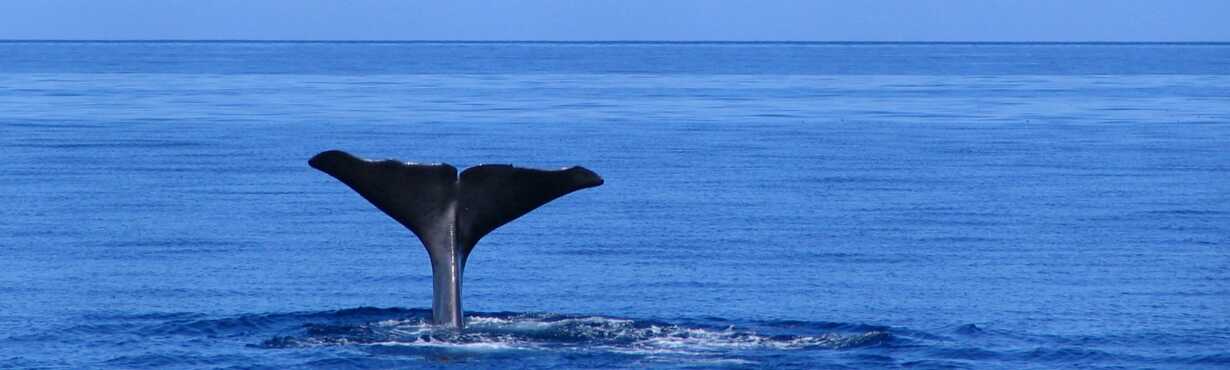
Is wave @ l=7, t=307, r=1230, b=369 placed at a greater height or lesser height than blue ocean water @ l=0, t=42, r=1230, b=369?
lesser

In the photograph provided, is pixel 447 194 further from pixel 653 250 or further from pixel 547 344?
pixel 653 250

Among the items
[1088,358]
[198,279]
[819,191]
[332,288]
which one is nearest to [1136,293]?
[1088,358]

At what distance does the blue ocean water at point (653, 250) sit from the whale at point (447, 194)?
2.02ft

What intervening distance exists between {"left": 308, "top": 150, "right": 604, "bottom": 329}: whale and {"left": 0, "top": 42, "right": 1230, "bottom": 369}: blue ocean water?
24.2 inches

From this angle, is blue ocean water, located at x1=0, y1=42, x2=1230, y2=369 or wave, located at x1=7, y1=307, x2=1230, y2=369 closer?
wave, located at x1=7, y1=307, x2=1230, y2=369

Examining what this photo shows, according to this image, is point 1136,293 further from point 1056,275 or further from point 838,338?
point 838,338

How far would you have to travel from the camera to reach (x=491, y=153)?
31328mm

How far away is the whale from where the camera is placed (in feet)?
36.2

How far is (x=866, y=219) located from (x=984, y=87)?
49.8 m

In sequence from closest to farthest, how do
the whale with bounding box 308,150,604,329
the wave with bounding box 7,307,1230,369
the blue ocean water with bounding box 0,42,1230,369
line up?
the whale with bounding box 308,150,604,329 < the wave with bounding box 7,307,1230,369 < the blue ocean water with bounding box 0,42,1230,369

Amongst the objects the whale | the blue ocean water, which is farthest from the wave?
the whale

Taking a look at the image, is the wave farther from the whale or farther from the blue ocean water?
the whale

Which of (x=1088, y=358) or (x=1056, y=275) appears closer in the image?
(x=1088, y=358)

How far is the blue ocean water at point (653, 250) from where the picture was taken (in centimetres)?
1222
